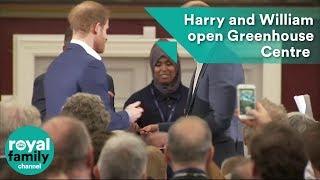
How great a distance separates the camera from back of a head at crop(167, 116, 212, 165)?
13.4 feet

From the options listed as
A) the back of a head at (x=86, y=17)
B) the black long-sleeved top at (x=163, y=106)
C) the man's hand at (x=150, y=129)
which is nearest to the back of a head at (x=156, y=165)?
the man's hand at (x=150, y=129)

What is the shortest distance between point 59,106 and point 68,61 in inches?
9.9

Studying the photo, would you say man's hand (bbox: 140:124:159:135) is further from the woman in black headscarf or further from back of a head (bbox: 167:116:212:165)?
back of a head (bbox: 167:116:212:165)

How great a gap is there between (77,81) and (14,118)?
2.27 feet

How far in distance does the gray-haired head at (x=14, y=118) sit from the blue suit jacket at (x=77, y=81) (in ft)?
1.91

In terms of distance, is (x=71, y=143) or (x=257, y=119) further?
(x=257, y=119)

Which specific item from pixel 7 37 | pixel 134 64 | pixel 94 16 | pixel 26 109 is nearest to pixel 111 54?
pixel 134 64

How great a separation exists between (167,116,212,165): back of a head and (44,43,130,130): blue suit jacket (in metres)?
1.12

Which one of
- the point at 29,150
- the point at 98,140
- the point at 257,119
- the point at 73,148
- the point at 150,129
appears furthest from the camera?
the point at 150,129

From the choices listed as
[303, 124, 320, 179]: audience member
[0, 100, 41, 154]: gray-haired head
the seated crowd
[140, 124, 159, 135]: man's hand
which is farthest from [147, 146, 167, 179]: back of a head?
[140, 124, 159, 135]: man's hand

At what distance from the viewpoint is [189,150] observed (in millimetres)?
4082

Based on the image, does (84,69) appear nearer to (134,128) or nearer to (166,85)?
(134,128)

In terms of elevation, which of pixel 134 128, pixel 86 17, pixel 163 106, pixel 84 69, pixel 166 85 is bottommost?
pixel 134 128

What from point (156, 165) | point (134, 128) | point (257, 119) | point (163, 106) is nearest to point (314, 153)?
point (257, 119)
